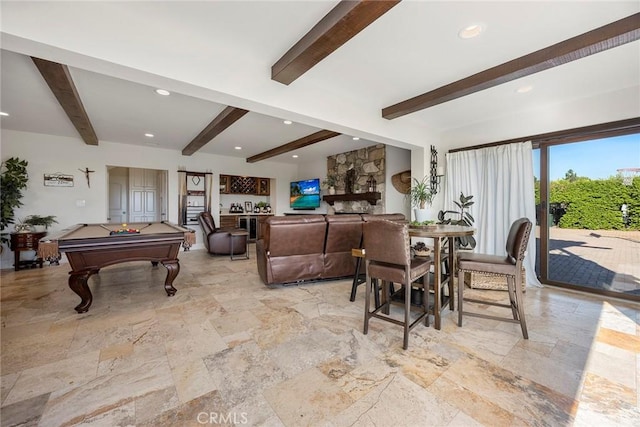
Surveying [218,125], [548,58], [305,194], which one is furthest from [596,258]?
[305,194]

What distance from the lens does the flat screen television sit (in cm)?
743

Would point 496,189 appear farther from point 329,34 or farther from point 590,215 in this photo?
point 329,34

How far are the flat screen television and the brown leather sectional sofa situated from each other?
378 centimetres

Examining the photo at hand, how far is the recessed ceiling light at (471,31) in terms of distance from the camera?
200 cm

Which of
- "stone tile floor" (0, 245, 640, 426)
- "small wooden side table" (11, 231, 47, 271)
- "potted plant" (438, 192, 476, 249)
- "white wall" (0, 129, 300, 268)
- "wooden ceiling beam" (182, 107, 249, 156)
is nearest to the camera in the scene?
"stone tile floor" (0, 245, 640, 426)

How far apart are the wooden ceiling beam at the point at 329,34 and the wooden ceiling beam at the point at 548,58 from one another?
64.4 inches

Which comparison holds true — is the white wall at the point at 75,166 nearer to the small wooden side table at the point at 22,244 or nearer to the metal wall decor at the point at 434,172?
the small wooden side table at the point at 22,244

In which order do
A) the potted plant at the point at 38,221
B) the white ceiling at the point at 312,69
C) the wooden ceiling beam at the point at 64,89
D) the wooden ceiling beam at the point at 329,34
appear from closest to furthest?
the wooden ceiling beam at the point at 329,34, the white ceiling at the point at 312,69, the wooden ceiling beam at the point at 64,89, the potted plant at the point at 38,221

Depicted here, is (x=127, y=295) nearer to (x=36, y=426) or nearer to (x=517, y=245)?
(x=36, y=426)

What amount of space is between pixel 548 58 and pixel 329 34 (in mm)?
1997

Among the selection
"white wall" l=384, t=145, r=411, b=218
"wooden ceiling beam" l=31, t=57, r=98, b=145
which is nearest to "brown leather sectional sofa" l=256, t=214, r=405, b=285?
"white wall" l=384, t=145, r=411, b=218

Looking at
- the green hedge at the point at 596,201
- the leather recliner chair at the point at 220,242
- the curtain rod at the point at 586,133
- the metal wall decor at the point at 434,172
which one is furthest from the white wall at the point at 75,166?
the green hedge at the point at 596,201

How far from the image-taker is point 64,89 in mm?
2725

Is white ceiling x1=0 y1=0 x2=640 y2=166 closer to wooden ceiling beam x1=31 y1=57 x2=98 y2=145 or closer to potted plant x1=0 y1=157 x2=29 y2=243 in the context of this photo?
wooden ceiling beam x1=31 y1=57 x2=98 y2=145
